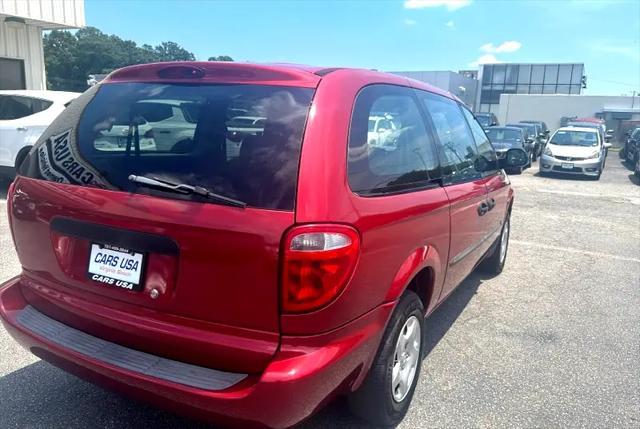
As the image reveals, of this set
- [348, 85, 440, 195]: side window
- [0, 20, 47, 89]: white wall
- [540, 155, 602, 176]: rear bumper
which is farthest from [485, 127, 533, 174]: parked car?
[348, 85, 440, 195]: side window

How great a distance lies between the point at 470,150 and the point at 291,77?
209cm

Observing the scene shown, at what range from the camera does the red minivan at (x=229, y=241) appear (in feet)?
6.33

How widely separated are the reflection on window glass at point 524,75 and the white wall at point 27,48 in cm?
5102

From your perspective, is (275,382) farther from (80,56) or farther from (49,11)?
(80,56)

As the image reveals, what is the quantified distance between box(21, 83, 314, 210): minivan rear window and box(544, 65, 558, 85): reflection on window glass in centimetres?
5883

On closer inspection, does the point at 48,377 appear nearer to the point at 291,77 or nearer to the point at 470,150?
the point at 291,77

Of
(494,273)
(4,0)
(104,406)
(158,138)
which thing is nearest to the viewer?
Answer: (158,138)

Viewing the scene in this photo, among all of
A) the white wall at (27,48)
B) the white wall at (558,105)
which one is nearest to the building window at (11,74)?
the white wall at (27,48)

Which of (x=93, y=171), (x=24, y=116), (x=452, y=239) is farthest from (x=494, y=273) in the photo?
(x=24, y=116)

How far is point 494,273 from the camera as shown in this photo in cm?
546

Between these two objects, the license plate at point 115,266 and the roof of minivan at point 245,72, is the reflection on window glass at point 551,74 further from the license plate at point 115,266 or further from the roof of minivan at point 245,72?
the license plate at point 115,266

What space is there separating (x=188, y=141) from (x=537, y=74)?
59171mm

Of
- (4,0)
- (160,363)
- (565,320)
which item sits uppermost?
(4,0)

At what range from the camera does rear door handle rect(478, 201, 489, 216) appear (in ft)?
12.2
